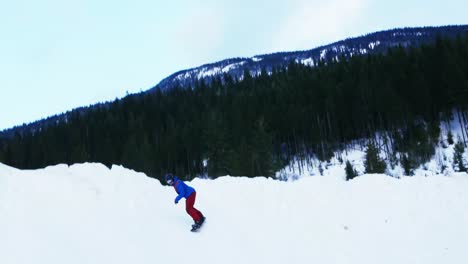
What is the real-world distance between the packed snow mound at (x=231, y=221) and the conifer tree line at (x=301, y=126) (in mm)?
26579

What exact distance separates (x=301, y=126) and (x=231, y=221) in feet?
161

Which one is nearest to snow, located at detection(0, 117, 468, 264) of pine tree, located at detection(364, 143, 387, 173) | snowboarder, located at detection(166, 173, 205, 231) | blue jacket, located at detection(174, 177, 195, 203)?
snowboarder, located at detection(166, 173, 205, 231)

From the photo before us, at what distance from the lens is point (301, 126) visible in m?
58.9

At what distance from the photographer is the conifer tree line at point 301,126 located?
48125 mm

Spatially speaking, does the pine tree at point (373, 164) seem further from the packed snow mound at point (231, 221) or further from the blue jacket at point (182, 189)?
the blue jacket at point (182, 189)

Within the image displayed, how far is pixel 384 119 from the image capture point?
55.2 m

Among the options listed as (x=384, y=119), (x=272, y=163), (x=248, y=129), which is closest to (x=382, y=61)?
(x=384, y=119)

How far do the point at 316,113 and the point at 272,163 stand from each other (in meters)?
18.5

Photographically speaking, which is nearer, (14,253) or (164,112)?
(14,253)

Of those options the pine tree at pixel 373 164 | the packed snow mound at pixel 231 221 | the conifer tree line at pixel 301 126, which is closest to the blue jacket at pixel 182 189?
the packed snow mound at pixel 231 221

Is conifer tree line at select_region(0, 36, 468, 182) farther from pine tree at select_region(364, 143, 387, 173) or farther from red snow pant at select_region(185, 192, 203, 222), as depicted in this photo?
red snow pant at select_region(185, 192, 203, 222)

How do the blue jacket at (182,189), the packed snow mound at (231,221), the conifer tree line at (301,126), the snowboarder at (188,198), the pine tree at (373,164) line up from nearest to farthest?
the packed snow mound at (231,221), the snowboarder at (188,198), the blue jacket at (182,189), the pine tree at (373,164), the conifer tree line at (301,126)

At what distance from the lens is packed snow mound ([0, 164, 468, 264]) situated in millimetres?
7957

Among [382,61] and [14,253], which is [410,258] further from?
[382,61]
